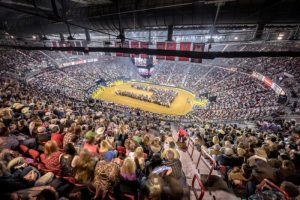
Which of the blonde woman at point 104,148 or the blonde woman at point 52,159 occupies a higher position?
the blonde woman at point 52,159

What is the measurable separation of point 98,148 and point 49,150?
1.39 m

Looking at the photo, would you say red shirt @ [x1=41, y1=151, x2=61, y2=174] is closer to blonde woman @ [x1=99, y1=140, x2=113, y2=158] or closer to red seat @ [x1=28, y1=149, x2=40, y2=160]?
red seat @ [x1=28, y1=149, x2=40, y2=160]

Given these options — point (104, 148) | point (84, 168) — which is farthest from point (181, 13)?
point (84, 168)

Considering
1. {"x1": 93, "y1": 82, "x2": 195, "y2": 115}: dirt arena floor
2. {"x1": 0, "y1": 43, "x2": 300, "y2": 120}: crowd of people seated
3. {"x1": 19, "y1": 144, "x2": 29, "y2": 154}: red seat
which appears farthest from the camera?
{"x1": 93, "y1": 82, "x2": 195, "y2": 115}: dirt arena floor

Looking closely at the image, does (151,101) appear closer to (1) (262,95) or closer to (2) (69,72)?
(1) (262,95)

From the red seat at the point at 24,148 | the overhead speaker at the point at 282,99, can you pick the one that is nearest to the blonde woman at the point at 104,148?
the red seat at the point at 24,148

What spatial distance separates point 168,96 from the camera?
27703mm

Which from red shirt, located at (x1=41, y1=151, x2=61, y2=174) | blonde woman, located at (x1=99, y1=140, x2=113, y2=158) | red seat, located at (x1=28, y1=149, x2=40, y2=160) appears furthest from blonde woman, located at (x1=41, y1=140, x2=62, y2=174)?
blonde woman, located at (x1=99, y1=140, x2=113, y2=158)

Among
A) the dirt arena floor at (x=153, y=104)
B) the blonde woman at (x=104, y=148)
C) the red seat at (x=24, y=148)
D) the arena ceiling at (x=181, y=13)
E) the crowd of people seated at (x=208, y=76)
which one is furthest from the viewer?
the dirt arena floor at (x=153, y=104)

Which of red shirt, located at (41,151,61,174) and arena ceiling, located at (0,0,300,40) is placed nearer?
red shirt, located at (41,151,61,174)

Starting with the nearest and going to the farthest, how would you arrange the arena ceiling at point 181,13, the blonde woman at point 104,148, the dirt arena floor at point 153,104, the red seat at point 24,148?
1. the red seat at point 24,148
2. the blonde woman at point 104,148
3. the arena ceiling at point 181,13
4. the dirt arena floor at point 153,104

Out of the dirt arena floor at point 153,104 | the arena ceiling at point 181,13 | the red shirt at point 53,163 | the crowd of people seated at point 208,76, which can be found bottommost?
the dirt arena floor at point 153,104

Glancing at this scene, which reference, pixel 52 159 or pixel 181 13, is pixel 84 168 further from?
pixel 181 13

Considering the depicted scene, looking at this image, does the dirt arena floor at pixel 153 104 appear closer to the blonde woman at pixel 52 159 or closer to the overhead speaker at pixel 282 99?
the overhead speaker at pixel 282 99
